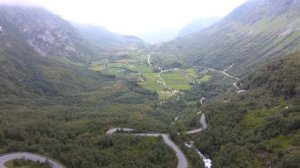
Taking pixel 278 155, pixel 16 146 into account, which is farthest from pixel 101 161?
pixel 278 155

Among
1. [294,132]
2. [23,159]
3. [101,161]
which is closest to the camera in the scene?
[23,159]

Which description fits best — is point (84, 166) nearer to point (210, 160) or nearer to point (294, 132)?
point (210, 160)

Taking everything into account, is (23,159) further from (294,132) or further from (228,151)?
(294,132)

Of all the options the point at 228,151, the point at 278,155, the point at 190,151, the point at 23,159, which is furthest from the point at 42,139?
the point at 278,155

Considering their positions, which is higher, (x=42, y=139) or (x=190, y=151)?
A: (x=42, y=139)

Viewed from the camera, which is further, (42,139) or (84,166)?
→ (42,139)

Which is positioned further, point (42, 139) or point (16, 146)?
point (42, 139)

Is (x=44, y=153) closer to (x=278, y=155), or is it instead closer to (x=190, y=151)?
(x=190, y=151)

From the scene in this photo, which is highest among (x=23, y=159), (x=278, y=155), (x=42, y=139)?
(x=42, y=139)

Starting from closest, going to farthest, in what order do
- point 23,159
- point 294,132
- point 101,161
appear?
point 23,159, point 101,161, point 294,132
